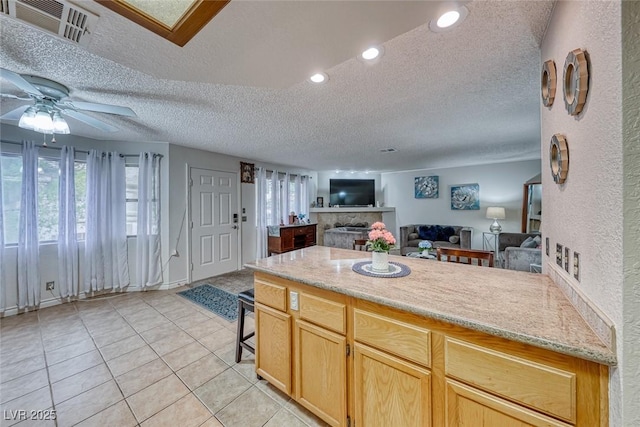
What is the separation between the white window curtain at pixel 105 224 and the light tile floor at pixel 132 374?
648mm

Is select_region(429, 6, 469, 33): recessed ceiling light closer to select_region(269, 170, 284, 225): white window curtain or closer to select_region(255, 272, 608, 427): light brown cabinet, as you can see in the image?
select_region(255, 272, 608, 427): light brown cabinet

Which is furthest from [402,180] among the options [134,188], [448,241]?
[134,188]

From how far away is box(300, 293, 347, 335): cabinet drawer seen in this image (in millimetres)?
1291

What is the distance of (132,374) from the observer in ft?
6.19

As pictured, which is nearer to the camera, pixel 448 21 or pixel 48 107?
pixel 448 21

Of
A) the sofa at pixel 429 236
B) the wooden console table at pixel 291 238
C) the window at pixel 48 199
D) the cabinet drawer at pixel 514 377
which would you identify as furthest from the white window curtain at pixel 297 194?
the cabinet drawer at pixel 514 377

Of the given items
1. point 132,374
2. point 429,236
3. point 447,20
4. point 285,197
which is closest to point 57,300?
point 132,374

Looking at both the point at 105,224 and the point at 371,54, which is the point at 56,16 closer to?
the point at 371,54

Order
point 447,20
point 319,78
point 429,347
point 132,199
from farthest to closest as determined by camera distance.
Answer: point 132,199 → point 319,78 → point 447,20 → point 429,347

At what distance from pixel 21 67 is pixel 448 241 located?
6725 millimetres

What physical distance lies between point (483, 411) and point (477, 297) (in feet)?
1.41

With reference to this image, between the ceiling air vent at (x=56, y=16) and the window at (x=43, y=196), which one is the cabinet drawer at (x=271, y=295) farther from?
the window at (x=43, y=196)

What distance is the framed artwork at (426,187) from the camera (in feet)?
21.4

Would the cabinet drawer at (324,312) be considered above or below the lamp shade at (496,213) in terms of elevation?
below
